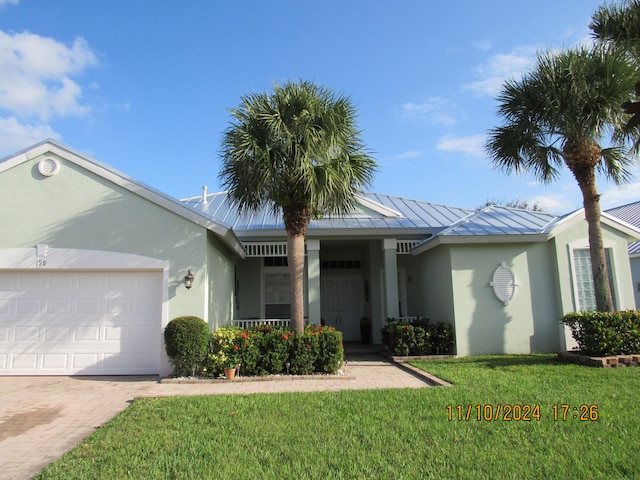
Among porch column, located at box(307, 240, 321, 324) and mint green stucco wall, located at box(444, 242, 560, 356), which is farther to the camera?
porch column, located at box(307, 240, 321, 324)

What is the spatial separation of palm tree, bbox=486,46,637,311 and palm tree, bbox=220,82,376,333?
443 cm

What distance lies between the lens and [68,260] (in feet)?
31.2

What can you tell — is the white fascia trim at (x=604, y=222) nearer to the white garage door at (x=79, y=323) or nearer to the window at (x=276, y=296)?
the window at (x=276, y=296)

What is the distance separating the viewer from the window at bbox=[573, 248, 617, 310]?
11.9 m

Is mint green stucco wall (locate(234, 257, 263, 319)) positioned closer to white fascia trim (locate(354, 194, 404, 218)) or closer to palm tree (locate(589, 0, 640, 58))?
white fascia trim (locate(354, 194, 404, 218))

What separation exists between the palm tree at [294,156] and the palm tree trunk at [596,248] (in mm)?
5902

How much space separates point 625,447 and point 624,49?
31.1 feet

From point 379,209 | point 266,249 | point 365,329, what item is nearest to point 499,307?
point 379,209

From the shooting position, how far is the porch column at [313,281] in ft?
42.2

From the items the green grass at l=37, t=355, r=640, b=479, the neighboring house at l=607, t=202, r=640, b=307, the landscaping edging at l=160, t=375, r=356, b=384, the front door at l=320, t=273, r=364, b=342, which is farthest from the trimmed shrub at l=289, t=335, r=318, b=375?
the neighboring house at l=607, t=202, r=640, b=307

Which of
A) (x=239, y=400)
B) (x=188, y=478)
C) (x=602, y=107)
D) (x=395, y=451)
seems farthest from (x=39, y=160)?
(x=602, y=107)

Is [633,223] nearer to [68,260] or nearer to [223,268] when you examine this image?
[223,268]

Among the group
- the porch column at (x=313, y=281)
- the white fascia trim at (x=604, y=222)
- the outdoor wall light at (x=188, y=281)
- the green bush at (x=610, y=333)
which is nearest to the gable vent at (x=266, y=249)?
the porch column at (x=313, y=281)

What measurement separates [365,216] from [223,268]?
17.0 ft
